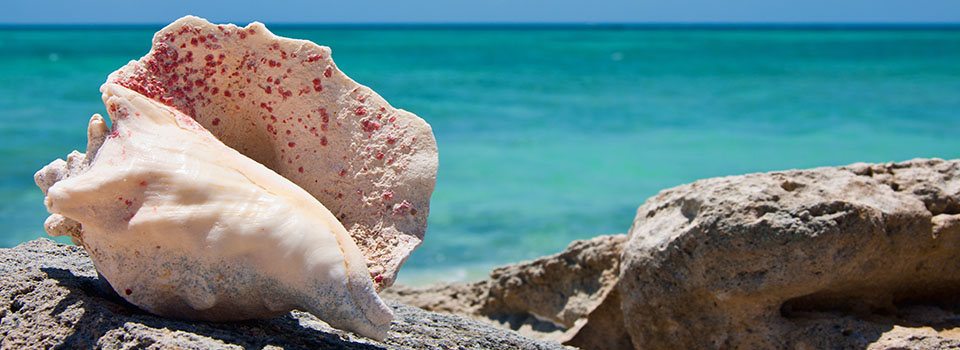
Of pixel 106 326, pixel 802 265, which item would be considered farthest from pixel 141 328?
pixel 802 265

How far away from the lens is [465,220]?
698 cm

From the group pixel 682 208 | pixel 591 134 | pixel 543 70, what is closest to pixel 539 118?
pixel 591 134

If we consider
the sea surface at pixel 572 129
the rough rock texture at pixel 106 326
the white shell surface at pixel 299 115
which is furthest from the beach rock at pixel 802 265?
the sea surface at pixel 572 129

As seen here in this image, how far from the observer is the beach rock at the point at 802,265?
2.66 meters

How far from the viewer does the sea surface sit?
23.1ft

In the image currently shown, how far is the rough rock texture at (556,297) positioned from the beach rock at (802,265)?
0.34 meters

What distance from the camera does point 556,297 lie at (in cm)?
349

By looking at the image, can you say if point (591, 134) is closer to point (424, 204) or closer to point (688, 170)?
point (688, 170)

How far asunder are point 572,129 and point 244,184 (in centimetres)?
1050

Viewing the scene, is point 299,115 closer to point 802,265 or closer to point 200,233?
point 200,233

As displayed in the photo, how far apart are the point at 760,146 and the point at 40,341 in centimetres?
1019

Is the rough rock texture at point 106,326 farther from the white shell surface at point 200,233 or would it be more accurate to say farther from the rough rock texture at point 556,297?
the rough rock texture at point 556,297

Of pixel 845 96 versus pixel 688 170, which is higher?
pixel 845 96

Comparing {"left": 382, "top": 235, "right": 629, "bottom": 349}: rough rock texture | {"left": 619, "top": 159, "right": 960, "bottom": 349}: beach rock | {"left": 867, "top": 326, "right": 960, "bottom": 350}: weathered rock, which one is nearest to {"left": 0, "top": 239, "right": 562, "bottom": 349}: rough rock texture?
{"left": 619, "top": 159, "right": 960, "bottom": 349}: beach rock
